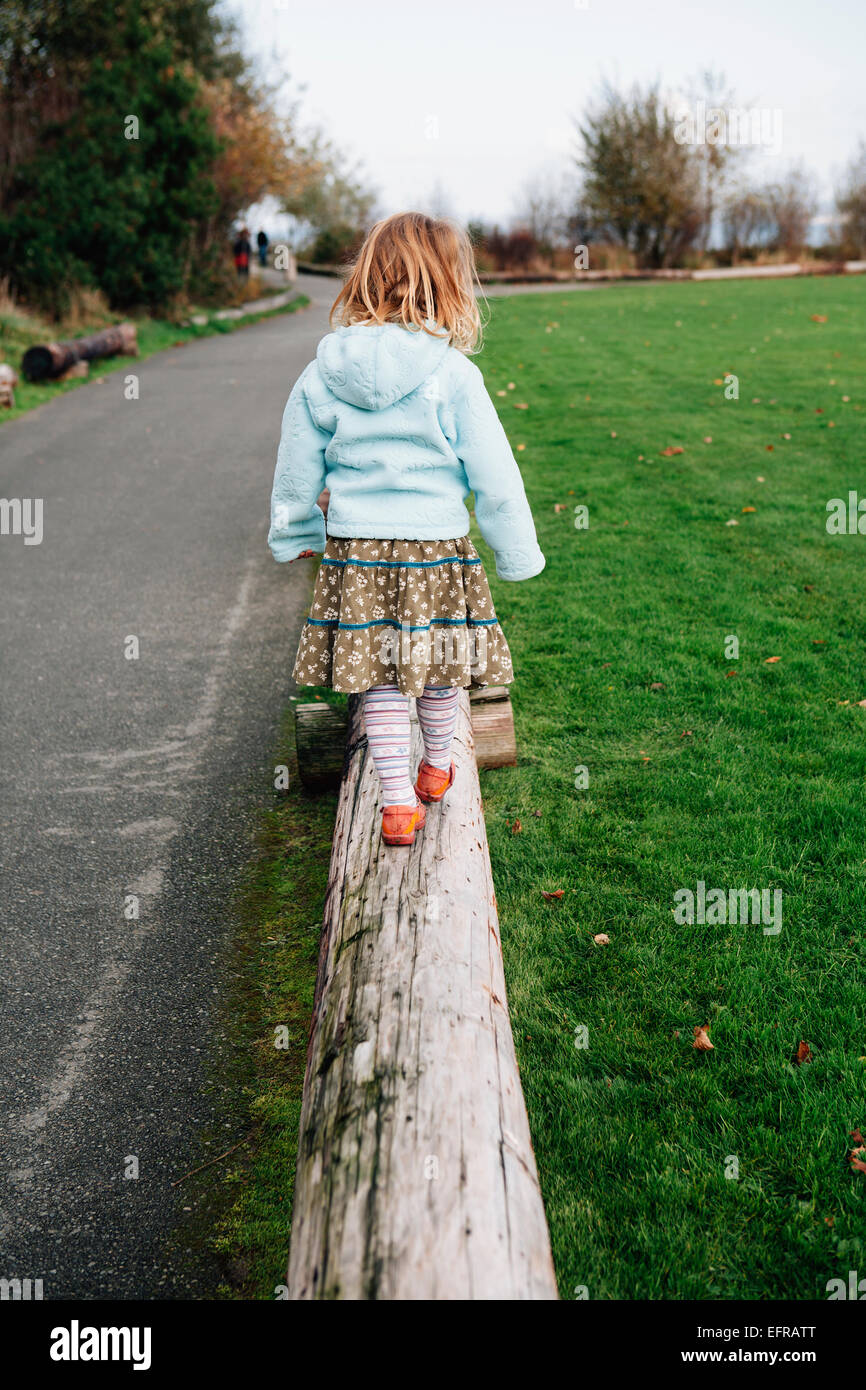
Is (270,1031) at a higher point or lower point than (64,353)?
lower

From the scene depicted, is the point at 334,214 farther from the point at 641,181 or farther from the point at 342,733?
the point at 342,733

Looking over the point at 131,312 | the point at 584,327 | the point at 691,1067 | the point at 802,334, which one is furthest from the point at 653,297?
the point at 691,1067

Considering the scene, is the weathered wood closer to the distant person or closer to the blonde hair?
the blonde hair

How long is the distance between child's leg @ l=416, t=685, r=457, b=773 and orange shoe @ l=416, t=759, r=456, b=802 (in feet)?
0.07

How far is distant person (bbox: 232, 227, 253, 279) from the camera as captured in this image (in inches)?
1053

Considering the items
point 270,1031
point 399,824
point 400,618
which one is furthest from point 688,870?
point 270,1031

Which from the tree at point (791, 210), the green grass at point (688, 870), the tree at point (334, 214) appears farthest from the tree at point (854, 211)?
the green grass at point (688, 870)

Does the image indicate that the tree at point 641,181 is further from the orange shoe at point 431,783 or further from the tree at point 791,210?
the orange shoe at point 431,783

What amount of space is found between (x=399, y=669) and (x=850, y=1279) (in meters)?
1.95

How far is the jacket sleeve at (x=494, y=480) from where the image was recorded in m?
3.03

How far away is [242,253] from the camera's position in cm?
2683

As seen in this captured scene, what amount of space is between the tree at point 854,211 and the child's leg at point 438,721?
4098 centimetres

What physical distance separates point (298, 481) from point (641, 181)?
41.3m
